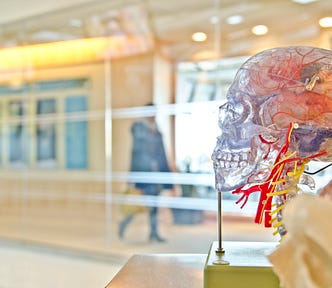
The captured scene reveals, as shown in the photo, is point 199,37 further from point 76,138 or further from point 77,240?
point 77,240

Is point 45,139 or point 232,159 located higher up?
point 45,139

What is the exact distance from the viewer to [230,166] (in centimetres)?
99

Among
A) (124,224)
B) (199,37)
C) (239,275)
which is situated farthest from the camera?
(124,224)

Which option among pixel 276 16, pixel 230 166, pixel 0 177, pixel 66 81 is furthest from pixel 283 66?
pixel 0 177

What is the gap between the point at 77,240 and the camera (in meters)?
6.53

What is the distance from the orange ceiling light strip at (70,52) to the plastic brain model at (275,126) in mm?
6071

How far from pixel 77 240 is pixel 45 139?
2151mm

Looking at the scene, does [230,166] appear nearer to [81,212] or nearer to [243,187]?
[243,187]

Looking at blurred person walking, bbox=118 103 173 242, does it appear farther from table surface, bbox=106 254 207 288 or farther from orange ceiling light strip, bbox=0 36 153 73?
table surface, bbox=106 254 207 288

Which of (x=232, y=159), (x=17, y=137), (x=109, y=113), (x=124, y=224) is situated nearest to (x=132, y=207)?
(x=124, y=224)

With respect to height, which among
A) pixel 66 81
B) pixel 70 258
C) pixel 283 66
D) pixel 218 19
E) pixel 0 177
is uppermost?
pixel 218 19

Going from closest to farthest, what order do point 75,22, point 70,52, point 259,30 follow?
point 259,30 < point 75,22 < point 70,52

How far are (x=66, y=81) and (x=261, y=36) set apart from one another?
348 centimetres

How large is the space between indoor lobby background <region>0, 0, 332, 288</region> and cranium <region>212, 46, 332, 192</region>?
3603 mm
